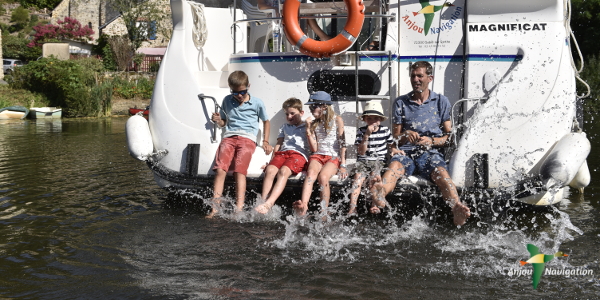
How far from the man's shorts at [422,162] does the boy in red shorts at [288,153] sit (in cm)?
95

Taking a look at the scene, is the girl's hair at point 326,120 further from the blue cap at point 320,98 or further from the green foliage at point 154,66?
the green foliage at point 154,66

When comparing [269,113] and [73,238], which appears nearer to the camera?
[73,238]

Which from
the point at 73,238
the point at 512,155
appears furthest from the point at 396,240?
the point at 73,238

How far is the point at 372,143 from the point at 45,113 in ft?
64.4

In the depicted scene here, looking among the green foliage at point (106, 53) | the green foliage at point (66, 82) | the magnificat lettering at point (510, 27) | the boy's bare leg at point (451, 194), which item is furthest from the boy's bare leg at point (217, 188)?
the green foliage at point (106, 53)

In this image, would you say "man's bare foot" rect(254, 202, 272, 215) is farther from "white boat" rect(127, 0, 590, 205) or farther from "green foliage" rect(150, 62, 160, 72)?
"green foliage" rect(150, 62, 160, 72)

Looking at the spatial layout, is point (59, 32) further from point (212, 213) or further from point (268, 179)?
point (268, 179)

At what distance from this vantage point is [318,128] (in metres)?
6.14

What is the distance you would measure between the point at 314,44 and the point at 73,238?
304 centimetres

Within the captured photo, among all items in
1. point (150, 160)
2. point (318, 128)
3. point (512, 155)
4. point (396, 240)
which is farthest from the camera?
point (150, 160)

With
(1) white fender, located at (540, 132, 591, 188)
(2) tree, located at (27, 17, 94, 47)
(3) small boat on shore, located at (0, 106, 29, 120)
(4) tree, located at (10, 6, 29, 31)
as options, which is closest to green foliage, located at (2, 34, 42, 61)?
(2) tree, located at (27, 17, 94, 47)

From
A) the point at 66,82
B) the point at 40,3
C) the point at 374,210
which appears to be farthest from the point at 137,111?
the point at 40,3

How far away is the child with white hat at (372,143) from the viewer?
5.88m

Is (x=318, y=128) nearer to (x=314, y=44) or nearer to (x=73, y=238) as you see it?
(x=314, y=44)
